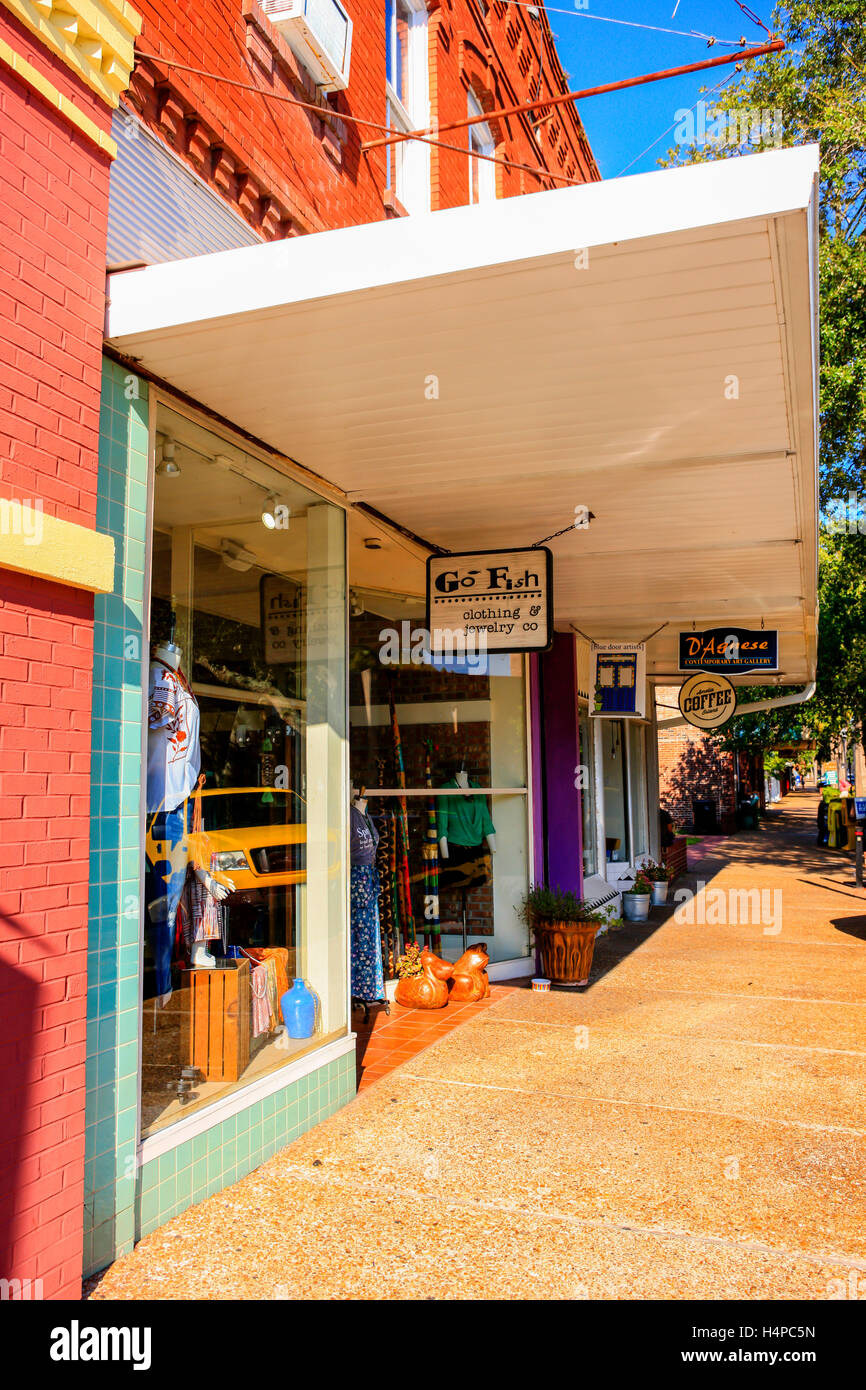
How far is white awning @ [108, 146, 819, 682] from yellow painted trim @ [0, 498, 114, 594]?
81cm

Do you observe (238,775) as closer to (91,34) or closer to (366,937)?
(366,937)

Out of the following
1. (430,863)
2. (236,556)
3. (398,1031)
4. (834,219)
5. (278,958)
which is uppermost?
(834,219)

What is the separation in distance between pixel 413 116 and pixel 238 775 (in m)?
6.03

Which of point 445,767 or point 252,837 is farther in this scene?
point 445,767

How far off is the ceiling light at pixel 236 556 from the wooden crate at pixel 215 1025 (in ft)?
6.52

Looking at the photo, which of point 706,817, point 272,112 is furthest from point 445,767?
point 706,817

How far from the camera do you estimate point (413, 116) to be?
26.1 feet

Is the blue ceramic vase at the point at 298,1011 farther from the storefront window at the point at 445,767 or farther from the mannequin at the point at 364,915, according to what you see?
the storefront window at the point at 445,767

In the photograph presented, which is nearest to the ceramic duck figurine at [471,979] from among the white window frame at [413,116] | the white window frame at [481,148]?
the white window frame at [413,116]

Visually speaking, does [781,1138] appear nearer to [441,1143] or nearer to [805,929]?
[441,1143]

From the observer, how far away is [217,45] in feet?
15.0

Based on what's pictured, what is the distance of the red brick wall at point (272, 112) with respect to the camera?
13.8 ft

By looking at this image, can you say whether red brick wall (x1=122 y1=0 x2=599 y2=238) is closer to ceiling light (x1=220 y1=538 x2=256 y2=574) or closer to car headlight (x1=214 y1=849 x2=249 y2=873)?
ceiling light (x1=220 y1=538 x2=256 y2=574)
